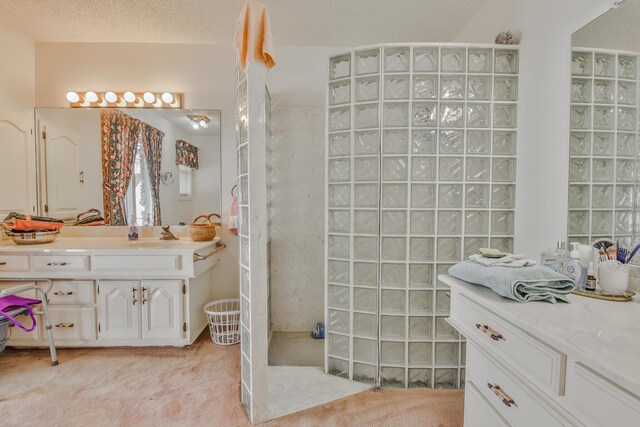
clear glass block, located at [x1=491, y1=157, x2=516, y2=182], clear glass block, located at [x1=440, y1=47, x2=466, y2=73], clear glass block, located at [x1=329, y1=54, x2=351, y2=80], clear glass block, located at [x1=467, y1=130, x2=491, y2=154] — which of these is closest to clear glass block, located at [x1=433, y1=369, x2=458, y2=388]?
clear glass block, located at [x1=491, y1=157, x2=516, y2=182]

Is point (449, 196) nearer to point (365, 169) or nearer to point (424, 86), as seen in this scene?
point (365, 169)

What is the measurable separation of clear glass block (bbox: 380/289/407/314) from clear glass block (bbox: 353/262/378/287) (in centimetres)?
9

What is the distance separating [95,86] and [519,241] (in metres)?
3.67

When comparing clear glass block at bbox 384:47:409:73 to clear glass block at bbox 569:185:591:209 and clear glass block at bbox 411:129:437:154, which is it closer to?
clear glass block at bbox 411:129:437:154

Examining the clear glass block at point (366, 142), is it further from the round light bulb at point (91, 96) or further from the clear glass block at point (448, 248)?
the round light bulb at point (91, 96)

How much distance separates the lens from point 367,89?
1.95 meters

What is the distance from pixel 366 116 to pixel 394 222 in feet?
2.28

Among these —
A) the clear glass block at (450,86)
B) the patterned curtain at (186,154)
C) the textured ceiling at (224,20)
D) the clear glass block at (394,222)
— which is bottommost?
the clear glass block at (394,222)

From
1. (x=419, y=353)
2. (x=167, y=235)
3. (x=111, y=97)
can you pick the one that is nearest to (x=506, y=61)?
(x=419, y=353)

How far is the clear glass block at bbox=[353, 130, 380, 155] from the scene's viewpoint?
1927mm

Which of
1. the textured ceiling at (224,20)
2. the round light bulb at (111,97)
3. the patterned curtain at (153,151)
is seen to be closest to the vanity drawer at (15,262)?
the patterned curtain at (153,151)

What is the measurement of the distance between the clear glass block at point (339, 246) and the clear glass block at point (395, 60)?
1.09 metres

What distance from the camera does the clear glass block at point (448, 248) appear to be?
191 cm

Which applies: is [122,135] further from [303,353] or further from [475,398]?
[475,398]
